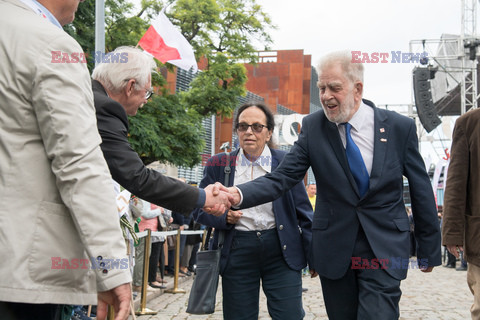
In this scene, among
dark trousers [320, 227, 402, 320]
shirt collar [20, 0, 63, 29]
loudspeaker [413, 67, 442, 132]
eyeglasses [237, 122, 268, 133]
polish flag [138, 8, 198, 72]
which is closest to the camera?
shirt collar [20, 0, 63, 29]

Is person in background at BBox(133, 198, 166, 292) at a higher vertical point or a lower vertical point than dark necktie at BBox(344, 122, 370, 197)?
lower

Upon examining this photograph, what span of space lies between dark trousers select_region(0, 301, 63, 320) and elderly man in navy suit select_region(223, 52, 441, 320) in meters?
1.88

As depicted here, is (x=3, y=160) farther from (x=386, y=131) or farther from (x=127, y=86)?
(x=386, y=131)

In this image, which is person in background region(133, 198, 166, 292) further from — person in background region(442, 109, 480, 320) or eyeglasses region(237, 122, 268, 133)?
person in background region(442, 109, 480, 320)

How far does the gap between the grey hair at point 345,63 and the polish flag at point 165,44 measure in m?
6.00

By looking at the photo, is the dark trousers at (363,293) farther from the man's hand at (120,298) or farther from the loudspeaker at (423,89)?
the loudspeaker at (423,89)

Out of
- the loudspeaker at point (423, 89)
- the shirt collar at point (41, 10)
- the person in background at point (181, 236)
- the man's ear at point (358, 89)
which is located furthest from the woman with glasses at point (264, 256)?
the loudspeaker at point (423, 89)

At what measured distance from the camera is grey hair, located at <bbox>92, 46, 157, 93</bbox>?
3398mm

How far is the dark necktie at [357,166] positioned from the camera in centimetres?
366

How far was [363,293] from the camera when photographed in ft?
11.4

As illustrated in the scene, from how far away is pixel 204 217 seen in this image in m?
4.35

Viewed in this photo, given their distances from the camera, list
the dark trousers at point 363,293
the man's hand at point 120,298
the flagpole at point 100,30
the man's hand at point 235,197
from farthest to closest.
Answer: the flagpole at point 100,30 < the man's hand at point 235,197 < the dark trousers at point 363,293 < the man's hand at point 120,298

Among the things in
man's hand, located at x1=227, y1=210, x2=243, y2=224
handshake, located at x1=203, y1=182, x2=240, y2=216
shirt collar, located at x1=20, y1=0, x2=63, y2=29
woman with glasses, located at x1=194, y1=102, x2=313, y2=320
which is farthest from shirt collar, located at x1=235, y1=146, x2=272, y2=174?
shirt collar, located at x1=20, y1=0, x2=63, y2=29

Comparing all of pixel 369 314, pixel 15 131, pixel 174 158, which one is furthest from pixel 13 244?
pixel 174 158
